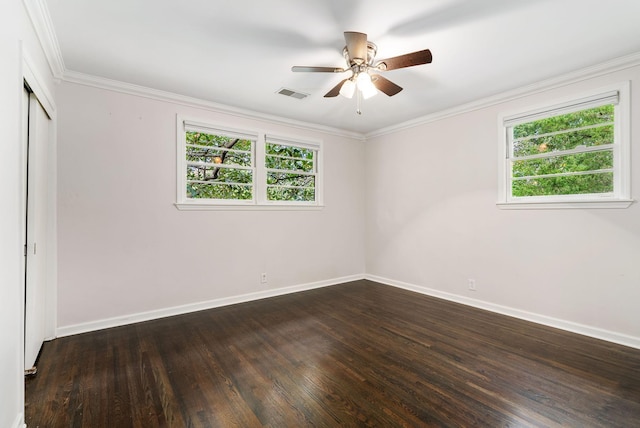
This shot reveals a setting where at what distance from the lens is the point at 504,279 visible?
3.60 metres

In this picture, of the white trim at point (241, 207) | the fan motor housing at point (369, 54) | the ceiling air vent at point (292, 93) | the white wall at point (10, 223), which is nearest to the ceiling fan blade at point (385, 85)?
the fan motor housing at point (369, 54)

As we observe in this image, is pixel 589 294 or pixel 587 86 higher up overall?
pixel 587 86

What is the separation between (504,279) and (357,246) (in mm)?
2400

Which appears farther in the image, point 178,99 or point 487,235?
point 487,235

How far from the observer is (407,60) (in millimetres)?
2268

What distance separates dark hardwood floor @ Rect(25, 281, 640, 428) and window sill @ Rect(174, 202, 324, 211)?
134 centimetres

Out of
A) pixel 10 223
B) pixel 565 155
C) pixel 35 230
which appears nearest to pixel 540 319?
pixel 565 155

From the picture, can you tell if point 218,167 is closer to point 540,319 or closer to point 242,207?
point 242,207

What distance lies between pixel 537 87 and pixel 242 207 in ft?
12.6

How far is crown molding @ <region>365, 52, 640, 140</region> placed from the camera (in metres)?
2.79

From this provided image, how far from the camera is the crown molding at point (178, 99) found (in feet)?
10.0

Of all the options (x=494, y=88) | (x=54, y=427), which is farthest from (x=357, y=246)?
(x=54, y=427)

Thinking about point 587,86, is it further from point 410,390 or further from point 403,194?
point 410,390

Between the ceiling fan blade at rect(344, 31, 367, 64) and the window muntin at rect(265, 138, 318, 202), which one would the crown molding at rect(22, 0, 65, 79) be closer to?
the ceiling fan blade at rect(344, 31, 367, 64)
